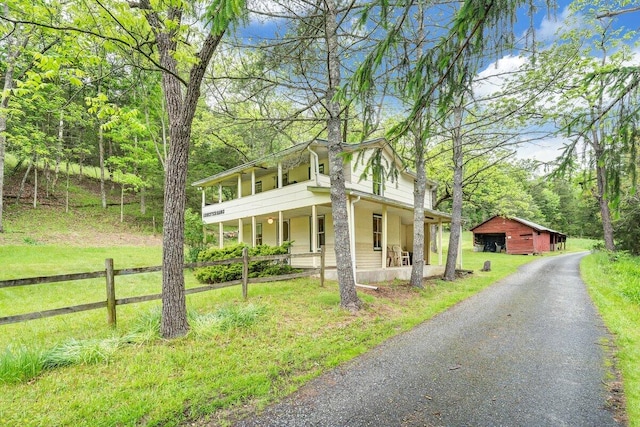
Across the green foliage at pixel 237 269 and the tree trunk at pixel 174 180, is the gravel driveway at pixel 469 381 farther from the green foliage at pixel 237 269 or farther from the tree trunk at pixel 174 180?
the green foliage at pixel 237 269

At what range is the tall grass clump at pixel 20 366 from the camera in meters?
3.48

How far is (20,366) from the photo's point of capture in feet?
11.8

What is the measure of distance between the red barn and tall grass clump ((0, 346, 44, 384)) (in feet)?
115

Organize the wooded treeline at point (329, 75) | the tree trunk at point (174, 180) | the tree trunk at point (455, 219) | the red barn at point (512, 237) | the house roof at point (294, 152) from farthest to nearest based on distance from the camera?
Result: 1. the red barn at point (512, 237)
2. the tree trunk at point (455, 219)
3. the house roof at point (294, 152)
4. the tree trunk at point (174, 180)
5. the wooded treeline at point (329, 75)

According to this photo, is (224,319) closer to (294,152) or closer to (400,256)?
(294,152)

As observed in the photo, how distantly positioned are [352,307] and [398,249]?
8705 millimetres

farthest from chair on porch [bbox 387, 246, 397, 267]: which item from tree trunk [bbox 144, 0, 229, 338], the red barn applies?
the red barn

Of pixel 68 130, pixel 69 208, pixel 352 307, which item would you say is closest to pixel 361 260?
pixel 352 307

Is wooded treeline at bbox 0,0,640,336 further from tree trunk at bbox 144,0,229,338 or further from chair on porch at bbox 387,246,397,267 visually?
chair on porch at bbox 387,246,397,267

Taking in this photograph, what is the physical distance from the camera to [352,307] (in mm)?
6898

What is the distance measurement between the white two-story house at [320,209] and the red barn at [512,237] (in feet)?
69.3

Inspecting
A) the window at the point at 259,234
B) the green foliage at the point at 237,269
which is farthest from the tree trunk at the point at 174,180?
the window at the point at 259,234

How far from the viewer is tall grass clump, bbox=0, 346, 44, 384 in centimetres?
348

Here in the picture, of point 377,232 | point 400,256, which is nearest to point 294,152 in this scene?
point 377,232
